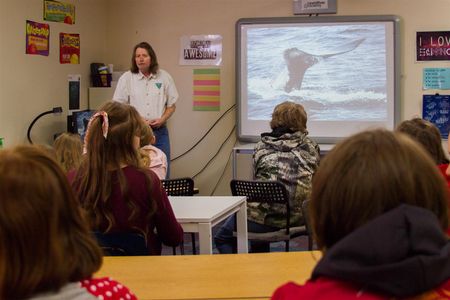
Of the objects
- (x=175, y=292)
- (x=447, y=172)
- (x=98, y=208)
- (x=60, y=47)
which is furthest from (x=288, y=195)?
(x=60, y=47)

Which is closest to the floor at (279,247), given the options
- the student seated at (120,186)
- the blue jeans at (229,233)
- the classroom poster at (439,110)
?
the blue jeans at (229,233)

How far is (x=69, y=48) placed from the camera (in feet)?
17.8

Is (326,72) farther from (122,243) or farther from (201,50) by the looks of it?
(122,243)

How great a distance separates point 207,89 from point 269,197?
2.72 m

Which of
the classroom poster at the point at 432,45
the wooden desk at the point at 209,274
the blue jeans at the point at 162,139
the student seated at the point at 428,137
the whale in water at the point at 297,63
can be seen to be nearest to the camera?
the wooden desk at the point at 209,274

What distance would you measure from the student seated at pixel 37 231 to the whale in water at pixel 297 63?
15.8ft

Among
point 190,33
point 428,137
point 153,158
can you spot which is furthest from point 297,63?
point 428,137

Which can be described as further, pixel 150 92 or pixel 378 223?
pixel 150 92

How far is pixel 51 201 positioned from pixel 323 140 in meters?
4.86

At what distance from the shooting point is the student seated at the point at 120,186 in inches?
90.0

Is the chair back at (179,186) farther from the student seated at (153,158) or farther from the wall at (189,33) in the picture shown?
the wall at (189,33)

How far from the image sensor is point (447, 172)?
7.97ft

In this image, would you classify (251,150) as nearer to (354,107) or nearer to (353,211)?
(354,107)

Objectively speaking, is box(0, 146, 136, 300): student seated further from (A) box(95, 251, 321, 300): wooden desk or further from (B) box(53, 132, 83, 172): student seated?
(B) box(53, 132, 83, 172): student seated
